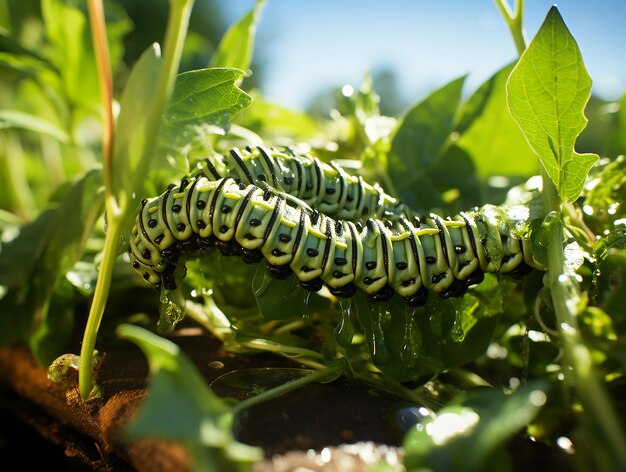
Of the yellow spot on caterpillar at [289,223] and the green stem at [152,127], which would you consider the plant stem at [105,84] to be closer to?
the green stem at [152,127]

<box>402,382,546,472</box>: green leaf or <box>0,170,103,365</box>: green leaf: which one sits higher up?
<box>0,170,103,365</box>: green leaf

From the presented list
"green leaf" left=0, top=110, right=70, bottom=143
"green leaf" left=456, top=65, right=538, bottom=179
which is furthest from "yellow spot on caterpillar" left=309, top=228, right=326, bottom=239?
"green leaf" left=0, top=110, right=70, bottom=143

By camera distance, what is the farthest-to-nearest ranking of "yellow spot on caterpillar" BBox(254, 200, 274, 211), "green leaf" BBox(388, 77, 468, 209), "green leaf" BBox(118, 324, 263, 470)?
"green leaf" BBox(388, 77, 468, 209)
"yellow spot on caterpillar" BBox(254, 200, 274, 211)
"green leaf" BBox(118, 324, 263, 470)

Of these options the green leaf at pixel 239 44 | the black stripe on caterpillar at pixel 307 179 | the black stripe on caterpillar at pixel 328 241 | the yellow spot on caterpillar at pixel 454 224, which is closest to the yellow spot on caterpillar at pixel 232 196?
the black stripe on caterpillar at pixel 328 241

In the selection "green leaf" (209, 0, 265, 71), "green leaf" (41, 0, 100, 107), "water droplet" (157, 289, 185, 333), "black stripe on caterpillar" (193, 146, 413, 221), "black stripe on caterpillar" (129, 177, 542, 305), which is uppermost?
"green leaf" (41, 0, 100, 107)

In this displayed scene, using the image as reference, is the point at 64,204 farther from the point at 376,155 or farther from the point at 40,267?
the point at 376,155

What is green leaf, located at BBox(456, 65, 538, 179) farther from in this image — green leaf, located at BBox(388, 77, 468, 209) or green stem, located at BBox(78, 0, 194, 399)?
green stem, located at BBox(78, 0, 194, 399)
